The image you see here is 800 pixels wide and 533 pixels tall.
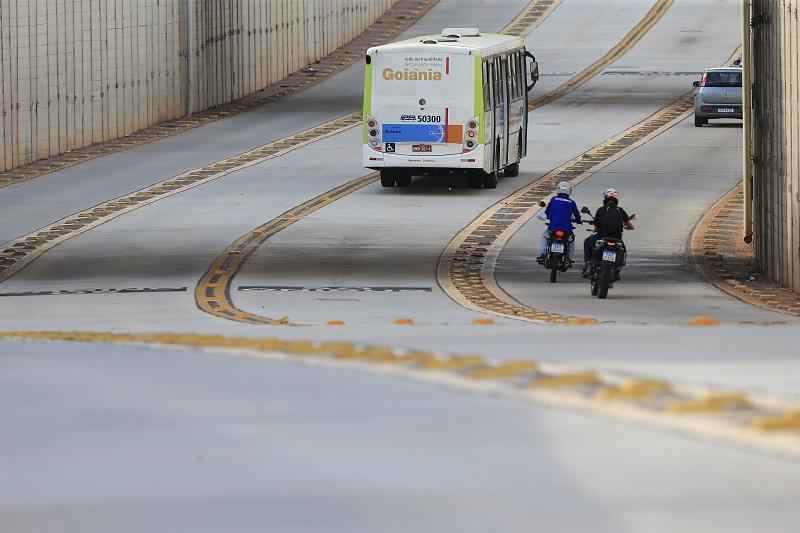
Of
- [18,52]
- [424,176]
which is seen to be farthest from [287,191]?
[18,52]

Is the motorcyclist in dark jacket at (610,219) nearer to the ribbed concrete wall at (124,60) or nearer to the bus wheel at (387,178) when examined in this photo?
the bus wheel at (387,178)

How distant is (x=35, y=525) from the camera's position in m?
5.53

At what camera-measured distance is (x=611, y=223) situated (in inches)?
949

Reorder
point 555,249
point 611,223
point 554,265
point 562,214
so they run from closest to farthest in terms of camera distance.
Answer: point 611,223
point 555,249
point 554,265
point 562,214

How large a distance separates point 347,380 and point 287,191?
95.2 ft

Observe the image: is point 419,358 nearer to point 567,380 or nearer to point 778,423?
point 567,380

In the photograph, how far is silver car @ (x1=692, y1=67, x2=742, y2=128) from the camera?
47.6 m

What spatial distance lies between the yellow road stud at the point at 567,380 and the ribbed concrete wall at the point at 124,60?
34.4m

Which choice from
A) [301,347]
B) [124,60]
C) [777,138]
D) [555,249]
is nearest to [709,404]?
[301,347]

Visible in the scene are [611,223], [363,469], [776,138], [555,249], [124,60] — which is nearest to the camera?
[363,469]

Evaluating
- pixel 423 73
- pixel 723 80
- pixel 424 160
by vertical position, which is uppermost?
pixel 423 73

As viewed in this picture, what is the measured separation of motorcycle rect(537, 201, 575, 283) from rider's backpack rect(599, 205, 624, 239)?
1.47m

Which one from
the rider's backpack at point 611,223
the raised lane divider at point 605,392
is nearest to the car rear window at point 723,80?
the rider's backpack at point 611,223

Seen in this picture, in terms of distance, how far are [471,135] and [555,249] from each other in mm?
10260
